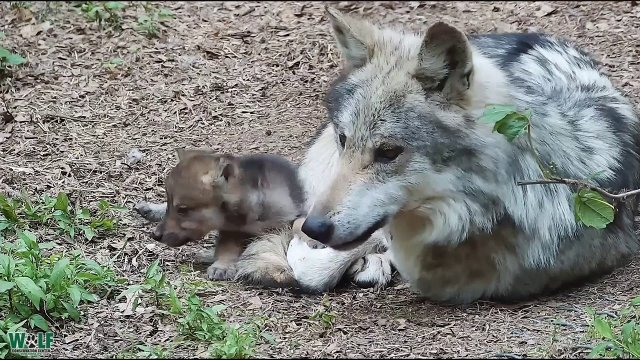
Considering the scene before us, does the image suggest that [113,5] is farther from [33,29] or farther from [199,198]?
[199,198]

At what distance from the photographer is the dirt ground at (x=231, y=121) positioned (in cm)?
490

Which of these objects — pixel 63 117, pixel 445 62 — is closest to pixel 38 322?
pixel 445 62

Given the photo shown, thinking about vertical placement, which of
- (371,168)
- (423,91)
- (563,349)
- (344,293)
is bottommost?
(344,293)

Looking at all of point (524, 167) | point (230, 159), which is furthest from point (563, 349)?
point (230, 159)

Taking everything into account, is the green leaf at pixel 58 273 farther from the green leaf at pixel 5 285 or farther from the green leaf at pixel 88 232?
the green leaf at pixel 88 232

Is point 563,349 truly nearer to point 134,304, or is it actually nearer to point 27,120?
point 134,304

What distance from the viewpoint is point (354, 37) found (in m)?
5.07

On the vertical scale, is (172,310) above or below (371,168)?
below

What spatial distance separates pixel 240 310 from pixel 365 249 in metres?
1.17

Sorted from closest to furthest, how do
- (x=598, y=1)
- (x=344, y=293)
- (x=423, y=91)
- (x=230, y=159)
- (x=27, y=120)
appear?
1. (x=423, y=91)
2. (x=344, y=293)
3. (x=230, y=159)
4. (x=27, y=120)
5. (x=598, y=1)

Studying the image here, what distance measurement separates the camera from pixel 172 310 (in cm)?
499

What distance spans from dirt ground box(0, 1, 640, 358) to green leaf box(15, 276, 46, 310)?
24cm

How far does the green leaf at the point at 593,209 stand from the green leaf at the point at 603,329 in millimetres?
497

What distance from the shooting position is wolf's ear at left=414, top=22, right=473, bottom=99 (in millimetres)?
4555
